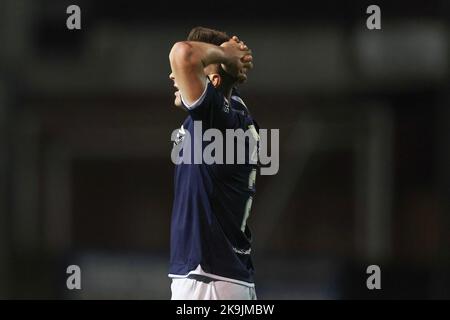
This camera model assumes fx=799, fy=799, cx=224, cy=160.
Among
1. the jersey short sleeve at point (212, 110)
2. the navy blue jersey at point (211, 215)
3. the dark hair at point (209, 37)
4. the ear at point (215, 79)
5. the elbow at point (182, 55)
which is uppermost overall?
the dark hair at point (209, 37)

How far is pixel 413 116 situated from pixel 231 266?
8.28ft

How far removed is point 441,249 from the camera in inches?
223

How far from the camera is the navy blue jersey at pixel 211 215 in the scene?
3961 millimetres

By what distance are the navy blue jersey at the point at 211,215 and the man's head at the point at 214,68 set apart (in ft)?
0.42

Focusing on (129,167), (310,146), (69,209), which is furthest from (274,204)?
(69,209)

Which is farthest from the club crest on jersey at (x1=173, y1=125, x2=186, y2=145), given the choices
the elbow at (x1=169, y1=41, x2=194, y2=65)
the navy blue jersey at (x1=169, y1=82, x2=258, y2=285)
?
the elbow at (x1=169, y1=41, x2=194, y2=65)

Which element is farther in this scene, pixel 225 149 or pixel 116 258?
pixel 116 258

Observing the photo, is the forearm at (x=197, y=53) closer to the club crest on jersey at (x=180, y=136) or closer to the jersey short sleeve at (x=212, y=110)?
the jersey short sleeve at (x=212, y=110)

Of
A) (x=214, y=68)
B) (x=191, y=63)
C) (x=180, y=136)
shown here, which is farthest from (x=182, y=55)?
(x=180, y=136)

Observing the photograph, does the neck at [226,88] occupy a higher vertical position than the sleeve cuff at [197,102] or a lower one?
higher

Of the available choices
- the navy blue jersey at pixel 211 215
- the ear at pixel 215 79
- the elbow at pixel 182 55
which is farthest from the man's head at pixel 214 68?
the elbow at pixel 182 55

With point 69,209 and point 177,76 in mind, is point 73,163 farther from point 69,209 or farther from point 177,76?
point 177,76

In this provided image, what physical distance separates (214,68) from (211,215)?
752 millimetres

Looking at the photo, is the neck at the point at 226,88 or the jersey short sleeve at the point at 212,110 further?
the neck at the point at 226,88
